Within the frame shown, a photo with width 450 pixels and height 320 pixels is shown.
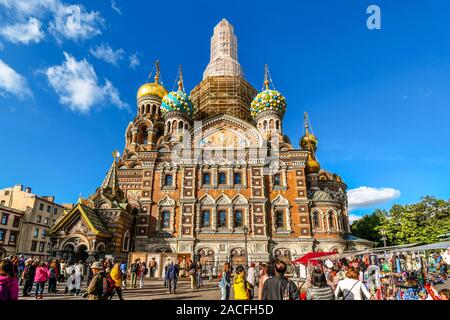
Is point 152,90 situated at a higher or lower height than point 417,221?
higher

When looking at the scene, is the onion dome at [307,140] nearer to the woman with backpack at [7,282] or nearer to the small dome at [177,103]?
the small dome at [177,103]

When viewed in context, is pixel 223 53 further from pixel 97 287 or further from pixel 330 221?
pixel 97 287

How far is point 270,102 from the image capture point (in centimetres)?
3231

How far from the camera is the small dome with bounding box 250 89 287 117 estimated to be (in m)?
32.3

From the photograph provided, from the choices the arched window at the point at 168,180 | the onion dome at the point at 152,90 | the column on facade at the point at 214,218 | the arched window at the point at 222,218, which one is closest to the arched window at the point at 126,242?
the arched window at the point at 168,180

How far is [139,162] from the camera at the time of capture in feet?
98.5

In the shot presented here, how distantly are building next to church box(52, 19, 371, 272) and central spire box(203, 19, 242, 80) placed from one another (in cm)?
A: 1283

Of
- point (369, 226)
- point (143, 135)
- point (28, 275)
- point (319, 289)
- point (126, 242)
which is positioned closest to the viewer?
point (319, 289)

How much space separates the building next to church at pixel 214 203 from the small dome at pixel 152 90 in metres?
7.94

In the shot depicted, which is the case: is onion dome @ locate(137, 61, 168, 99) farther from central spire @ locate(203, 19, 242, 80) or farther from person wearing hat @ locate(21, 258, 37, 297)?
person wearing hat @ locate(21, 258, 37, 297)

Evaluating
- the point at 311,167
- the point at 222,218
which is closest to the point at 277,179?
the point at 311,167

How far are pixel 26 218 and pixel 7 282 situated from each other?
4462 cm

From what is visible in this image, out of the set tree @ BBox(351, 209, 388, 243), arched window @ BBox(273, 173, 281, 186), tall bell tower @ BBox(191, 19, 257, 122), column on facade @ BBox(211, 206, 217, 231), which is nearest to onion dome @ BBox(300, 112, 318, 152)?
tall bell tower @ BBox(191, 19, 257, 122)

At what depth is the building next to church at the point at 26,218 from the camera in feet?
127
